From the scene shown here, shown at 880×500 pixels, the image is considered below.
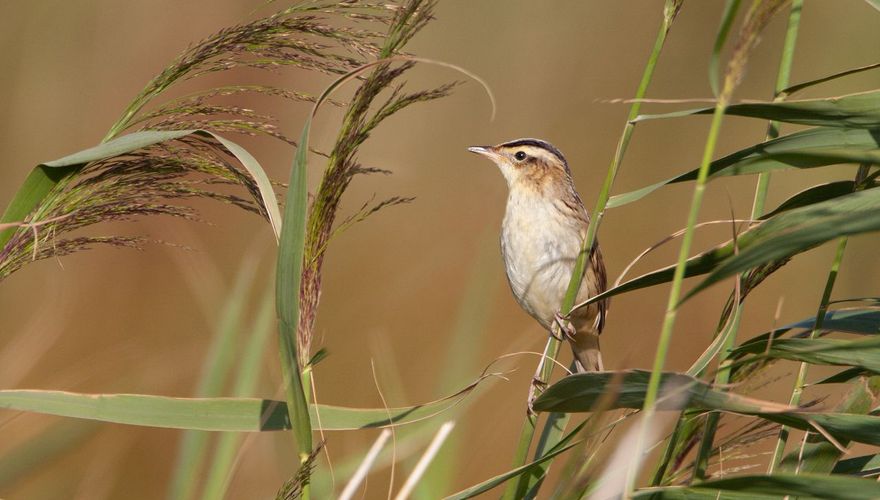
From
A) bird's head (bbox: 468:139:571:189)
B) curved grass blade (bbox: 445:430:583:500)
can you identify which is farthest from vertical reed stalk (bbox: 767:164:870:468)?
bird's head (bbox: 468:139:571:189)

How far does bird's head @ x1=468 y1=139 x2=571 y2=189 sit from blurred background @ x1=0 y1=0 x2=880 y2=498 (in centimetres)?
98

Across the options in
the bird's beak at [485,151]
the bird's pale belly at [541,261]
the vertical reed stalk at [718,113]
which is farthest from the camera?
the bird's beak at [485,151]

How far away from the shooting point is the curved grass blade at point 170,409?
1249mm

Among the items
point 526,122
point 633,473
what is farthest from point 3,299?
point 633,473

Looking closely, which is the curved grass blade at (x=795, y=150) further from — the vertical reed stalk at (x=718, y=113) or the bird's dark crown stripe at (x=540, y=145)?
the bird's dark crown stripe at (x=540, y=145)

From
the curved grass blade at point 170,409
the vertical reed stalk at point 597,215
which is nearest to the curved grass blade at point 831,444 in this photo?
the vertical reed stalk at point 597,215

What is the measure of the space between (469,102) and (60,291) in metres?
3.58

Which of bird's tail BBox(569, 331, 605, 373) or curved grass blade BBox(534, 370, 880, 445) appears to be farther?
bird's tail BBox(569, 331, 605, 373)

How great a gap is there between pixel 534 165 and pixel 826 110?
170 centimetres

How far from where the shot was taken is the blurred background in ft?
14.5

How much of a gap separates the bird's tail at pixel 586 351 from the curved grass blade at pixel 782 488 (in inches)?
70.2

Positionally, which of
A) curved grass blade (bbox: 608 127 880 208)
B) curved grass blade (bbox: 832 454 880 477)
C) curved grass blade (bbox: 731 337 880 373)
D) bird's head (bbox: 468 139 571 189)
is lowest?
curved grass blade (bbox: 832 454 880 477)

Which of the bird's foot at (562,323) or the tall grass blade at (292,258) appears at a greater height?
the tall grass blade at (292,258)

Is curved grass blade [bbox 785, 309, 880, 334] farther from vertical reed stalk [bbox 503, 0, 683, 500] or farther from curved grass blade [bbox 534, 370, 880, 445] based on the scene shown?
vertical reed stalk [bbox 503, 0, 683, 500]
